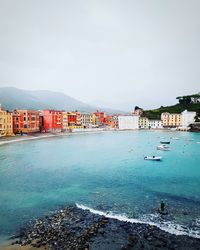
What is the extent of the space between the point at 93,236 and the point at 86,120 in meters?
133

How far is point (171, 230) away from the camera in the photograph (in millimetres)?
19094

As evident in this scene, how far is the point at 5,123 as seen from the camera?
288ft

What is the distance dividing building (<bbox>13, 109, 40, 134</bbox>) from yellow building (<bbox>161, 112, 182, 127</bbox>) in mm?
90613

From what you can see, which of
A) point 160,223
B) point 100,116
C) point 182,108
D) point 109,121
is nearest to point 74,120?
point 100,116

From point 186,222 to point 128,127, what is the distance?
5633 inches

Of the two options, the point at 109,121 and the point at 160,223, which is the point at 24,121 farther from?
the point at 160,223

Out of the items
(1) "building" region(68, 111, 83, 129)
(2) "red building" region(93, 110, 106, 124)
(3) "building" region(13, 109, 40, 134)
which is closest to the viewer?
(3) "building" region(13, 109, 40, 134)

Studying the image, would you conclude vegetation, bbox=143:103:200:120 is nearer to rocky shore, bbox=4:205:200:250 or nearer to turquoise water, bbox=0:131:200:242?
turquoise water, bbox=0:131:200:242

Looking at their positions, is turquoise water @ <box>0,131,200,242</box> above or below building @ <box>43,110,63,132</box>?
below

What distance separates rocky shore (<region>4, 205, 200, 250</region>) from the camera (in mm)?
16875

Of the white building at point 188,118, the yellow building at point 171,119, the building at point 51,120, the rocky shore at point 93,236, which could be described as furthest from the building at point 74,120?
the rocky shore at point 93,236

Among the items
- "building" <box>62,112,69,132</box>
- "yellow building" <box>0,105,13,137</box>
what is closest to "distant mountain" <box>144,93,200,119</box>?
"building" <box>62,112,69,132</box>

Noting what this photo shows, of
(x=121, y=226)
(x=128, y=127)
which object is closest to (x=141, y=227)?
(x=121, y=226)

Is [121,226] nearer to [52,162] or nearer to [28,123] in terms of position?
[52,162]
